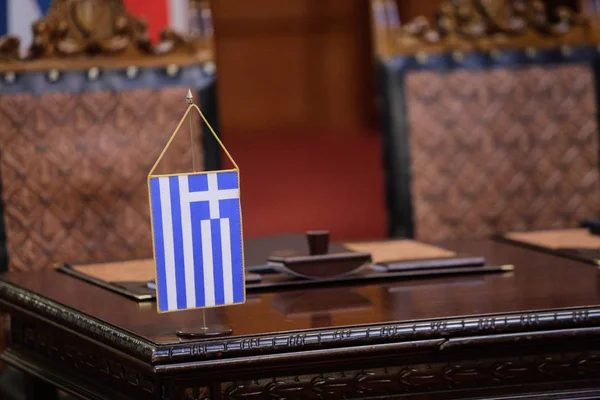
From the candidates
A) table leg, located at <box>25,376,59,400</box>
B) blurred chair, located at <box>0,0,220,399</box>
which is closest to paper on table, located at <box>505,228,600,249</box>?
blurred chair, located at <box>0,0,220,399</box>

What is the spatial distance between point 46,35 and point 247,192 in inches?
137

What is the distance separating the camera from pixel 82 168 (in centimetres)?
286

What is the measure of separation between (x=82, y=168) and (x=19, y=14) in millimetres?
1894

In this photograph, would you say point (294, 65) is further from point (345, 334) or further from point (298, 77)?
point (345, 334)

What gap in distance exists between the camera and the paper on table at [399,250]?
234cm

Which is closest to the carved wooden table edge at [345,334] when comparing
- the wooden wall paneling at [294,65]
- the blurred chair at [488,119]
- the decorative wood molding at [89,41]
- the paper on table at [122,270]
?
the paper on table at [122,270]

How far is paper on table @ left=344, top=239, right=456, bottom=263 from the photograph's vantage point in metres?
2.34

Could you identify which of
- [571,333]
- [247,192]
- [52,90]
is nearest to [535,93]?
[52,90]

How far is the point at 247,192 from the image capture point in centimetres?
628

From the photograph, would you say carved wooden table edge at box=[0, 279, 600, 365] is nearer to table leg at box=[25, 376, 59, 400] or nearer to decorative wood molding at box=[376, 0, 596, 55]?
table leg at box=[25, 376, 59, 400]

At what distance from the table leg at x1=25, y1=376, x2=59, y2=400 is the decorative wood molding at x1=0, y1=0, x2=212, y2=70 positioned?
3.01 ft

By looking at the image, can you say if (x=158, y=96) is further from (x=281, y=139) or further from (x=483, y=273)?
(x=281, y=139)

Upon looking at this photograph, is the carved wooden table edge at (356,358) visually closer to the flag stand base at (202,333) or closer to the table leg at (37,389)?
the flag stand base at (202,333)

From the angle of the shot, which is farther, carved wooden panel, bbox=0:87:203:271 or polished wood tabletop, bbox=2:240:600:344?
carved wooden panel, bbox=0:87:203:271
